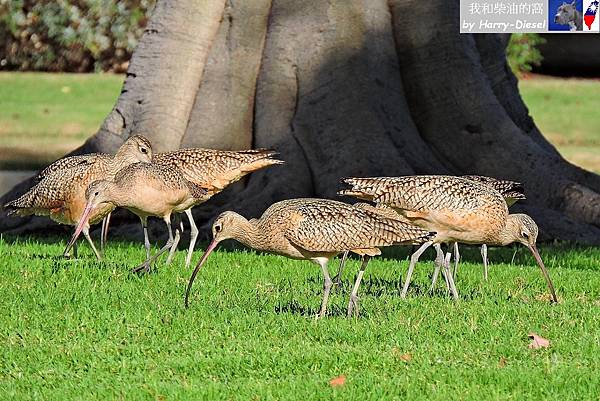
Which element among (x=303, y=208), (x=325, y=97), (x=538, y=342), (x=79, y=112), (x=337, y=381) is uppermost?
(x=303, y=208)

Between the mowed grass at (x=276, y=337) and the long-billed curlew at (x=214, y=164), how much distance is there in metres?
0.73

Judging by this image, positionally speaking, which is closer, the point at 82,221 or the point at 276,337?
the point at 276,337

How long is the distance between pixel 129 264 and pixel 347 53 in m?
3.90

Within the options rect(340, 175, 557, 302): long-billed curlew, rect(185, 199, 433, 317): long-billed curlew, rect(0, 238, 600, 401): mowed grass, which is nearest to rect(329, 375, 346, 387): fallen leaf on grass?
rect(0, 238, 600, 401): mowed grass

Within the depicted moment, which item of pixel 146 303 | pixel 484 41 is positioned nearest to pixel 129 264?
pixel 146 303

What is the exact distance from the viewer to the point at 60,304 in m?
8.66

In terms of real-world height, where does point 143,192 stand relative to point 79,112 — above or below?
above

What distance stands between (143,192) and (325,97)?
376cm

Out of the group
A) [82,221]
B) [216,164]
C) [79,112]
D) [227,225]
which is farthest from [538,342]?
[79,112]

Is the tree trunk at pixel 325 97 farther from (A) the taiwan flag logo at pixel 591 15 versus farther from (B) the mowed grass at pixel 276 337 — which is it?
(A) the taiwan flag logo at pixel 591 15

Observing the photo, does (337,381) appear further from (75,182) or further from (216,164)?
(75,182)

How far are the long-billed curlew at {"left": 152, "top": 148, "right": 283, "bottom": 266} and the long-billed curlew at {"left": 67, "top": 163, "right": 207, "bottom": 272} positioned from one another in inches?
14.6

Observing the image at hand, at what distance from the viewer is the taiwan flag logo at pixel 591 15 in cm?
1914

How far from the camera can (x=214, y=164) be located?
10.7 m
